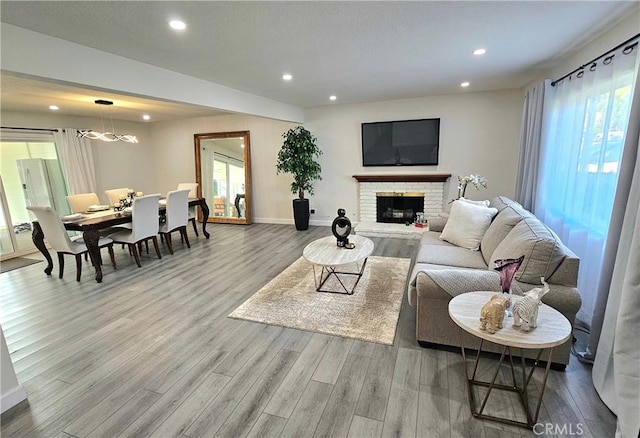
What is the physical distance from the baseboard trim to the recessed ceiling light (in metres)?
2.62

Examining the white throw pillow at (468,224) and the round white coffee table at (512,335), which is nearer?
the round white coffee table at (512,335)

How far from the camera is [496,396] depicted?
5.86 ft

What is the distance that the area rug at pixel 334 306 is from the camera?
2545mm

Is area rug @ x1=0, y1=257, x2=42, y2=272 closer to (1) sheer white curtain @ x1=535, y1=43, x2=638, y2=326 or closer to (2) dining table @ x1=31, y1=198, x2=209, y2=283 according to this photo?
(2) dining table @ x1=31, y1=198, x2=209, y2=283

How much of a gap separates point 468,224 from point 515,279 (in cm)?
123

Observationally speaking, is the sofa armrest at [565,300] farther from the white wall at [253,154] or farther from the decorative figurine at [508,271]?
the white wall at [253,154]

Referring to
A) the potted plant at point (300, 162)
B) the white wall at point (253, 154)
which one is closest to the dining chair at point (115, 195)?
the white wall at point (253, 154)

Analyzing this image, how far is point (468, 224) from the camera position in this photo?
10.4ft

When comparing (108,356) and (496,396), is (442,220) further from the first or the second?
(108,356)

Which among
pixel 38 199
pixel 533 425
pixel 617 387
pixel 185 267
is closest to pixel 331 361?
pixel 533 425

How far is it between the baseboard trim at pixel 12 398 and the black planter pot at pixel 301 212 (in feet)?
15.0

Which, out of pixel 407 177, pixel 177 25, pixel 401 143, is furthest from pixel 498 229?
pixel 401 143

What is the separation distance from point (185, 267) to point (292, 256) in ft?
4.95

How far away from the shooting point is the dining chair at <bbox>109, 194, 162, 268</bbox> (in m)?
4.05
